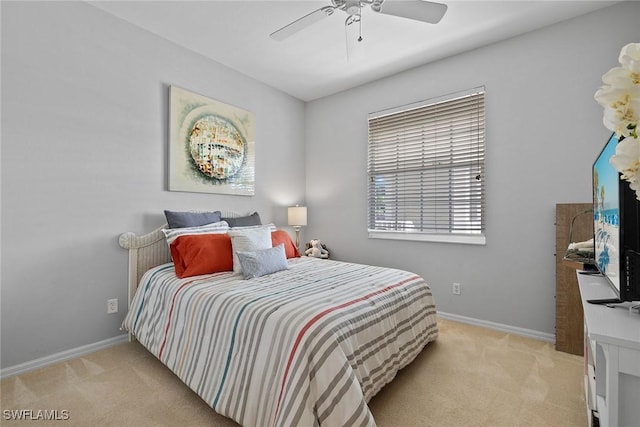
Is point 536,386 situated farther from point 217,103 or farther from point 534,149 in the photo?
point 217,103

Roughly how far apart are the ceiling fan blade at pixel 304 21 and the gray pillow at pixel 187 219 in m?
1.65

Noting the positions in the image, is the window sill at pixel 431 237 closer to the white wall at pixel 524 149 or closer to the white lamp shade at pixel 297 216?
the white wall at pixel 524 149

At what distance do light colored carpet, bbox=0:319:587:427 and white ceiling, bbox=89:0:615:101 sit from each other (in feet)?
8.75

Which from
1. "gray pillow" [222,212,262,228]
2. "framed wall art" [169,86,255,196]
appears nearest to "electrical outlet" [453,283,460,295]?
"gray pillow" [222,212,262,228]

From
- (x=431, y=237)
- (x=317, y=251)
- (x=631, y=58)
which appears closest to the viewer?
(x=631, y=58)

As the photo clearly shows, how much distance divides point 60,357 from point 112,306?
0.44m

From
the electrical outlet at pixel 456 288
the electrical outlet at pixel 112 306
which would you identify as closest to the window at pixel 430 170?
the electrical outlet at pixel 456 288

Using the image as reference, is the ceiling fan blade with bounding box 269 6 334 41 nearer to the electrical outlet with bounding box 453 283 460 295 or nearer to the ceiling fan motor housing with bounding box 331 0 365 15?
the ceiling fan motor housing with bounding box 331 0 365 15

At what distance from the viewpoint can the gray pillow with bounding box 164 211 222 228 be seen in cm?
270

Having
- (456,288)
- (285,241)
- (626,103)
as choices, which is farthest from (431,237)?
(626,103)

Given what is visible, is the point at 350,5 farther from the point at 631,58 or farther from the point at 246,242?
the point at 246,242

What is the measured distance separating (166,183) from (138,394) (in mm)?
1727

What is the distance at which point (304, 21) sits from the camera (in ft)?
6.82

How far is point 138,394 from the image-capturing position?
183cm
